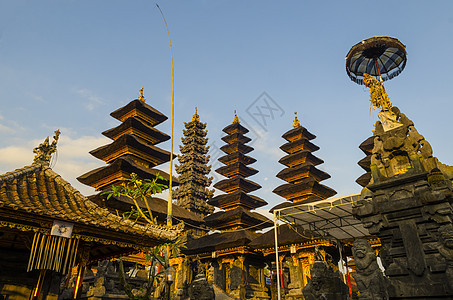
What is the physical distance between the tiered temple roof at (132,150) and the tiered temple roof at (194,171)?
487 inches

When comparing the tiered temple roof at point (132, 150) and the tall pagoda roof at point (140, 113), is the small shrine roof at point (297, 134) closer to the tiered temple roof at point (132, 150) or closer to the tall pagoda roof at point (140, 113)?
the tiered temple roof at point (132, 150)

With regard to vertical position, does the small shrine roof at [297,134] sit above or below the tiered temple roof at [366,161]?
above

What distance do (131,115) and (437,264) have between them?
31.8 m

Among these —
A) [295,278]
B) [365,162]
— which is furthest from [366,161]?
[295,278]

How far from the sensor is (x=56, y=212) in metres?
7.50

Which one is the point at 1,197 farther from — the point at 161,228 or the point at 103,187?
the point at 103,187

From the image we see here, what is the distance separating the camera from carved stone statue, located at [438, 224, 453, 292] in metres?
7.18

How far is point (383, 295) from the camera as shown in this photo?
729 cm

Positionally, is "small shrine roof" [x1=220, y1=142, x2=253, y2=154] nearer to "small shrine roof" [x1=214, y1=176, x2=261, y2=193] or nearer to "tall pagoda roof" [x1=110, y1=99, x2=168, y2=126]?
"small shrine roof" [x1=214, y1=176, x2=261, y2=193]

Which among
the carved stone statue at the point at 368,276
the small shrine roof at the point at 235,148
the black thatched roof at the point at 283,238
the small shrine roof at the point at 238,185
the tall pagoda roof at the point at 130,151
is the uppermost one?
the small shrine roof at the point at 235,148

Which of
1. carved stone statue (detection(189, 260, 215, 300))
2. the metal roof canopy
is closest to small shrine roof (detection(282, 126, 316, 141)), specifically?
the metal roof canopy

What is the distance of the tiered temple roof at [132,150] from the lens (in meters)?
28.2

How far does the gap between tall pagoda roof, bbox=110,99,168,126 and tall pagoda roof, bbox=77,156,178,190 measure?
696 centimetres

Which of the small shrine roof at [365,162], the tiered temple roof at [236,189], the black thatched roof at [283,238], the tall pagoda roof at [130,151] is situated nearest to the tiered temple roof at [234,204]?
the tiered temple roof at [236,189]
